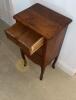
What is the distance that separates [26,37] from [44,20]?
18cm

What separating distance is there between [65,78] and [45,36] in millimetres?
657

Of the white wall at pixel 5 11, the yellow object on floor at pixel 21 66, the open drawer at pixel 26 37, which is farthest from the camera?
the white wall at pixel 5 11

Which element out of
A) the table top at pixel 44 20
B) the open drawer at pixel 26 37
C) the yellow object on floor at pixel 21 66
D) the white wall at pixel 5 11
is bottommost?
the yellow object on floor at pixel 21 66

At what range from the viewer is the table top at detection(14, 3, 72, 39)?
111 centimetres

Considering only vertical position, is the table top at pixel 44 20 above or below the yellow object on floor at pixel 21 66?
above

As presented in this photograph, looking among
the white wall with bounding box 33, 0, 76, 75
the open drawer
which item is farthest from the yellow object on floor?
the open drawer

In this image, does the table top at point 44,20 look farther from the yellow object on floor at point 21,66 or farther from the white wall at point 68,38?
the yellow object on floor at point 21,66

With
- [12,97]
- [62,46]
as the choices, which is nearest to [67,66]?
[62,46]

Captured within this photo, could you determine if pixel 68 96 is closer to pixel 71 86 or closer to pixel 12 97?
pixel 71 86

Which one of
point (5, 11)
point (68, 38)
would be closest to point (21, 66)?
point (68, 38)

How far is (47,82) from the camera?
1542 millimetres

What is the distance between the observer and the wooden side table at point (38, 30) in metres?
1.09

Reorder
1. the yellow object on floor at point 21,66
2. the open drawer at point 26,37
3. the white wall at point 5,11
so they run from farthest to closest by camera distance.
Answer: the white wall at point 5,11, the yellow object on floor at point 21,66, the open drawer at point 26,37

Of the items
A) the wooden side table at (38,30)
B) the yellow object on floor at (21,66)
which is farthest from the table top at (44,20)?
the yellow object on floor at (21,66)
